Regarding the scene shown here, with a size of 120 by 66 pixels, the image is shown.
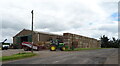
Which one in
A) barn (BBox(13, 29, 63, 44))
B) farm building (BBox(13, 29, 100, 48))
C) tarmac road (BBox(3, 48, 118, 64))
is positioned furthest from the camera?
barn (BBox(13, 29, 63, 44))

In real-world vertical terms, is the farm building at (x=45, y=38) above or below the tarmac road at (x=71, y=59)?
above

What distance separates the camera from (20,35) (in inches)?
2192

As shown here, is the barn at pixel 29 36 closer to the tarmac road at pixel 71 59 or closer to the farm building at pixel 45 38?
the farm building at pixel 45 38

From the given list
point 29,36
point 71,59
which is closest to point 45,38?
point 29,36

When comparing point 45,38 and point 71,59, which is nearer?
point 71,59

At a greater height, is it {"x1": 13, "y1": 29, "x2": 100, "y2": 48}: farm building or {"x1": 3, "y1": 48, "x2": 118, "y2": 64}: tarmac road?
{"x1": 13, "y1": 29, "x2": 100, "y2": 48}: farm building

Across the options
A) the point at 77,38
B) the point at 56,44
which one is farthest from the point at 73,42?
the point at 56,44

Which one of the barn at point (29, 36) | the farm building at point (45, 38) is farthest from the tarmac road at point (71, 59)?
the barn at point (29, 36)

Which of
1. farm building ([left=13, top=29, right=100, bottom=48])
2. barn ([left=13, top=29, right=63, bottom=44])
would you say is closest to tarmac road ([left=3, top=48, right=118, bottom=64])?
farm building ([left=13, top=29, right=100, bottom=48])

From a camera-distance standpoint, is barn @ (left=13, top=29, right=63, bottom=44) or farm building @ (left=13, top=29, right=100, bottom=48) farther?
barn @ (left=13, top=29, right=63, bottom=44)

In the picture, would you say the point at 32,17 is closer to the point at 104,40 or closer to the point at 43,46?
the point at 43,46

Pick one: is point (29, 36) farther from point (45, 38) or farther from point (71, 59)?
point (71, 59)

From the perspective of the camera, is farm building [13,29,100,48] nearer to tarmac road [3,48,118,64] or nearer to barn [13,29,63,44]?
barn [13,29,63,44]

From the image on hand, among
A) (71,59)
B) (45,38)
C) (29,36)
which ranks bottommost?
(71,59)
